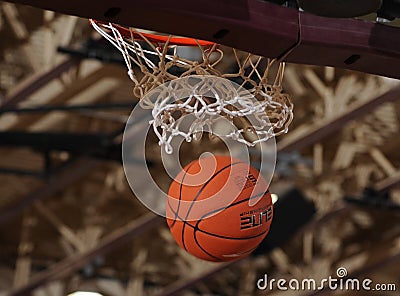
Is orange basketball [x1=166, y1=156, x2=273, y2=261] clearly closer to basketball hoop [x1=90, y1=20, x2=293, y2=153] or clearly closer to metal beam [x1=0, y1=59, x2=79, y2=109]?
basketball hoop [x1=90, y1=20, x2=293, y2=153]

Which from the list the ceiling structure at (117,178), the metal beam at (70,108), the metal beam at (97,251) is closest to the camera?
the metal beam at (70,108)

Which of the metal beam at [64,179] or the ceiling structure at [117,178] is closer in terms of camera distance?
the ceiling structure at [117,178]

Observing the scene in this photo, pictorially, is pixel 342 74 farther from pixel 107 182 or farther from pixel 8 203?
pixel 8 203

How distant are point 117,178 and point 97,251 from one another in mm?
1100

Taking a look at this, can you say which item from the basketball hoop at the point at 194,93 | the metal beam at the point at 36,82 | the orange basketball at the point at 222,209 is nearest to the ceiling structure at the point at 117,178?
the metal beam at the point at 36,82

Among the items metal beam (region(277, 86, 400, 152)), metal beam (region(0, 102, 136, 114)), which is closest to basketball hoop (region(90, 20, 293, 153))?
metal beam (region(0, 102, 136, 114))

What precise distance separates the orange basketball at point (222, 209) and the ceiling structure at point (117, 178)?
411 centimetres

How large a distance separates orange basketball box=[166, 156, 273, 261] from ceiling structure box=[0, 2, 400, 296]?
4113 mm

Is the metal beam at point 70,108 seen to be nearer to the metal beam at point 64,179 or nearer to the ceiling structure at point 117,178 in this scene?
the ceiling structure at point 117,178

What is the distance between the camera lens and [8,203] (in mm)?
12461

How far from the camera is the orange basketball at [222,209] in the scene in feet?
12.7

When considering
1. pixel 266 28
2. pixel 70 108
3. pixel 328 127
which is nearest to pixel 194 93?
pixel 266 28

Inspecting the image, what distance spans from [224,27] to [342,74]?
7.01 metres

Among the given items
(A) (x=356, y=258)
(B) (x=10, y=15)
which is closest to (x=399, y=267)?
(A) (x=356, y=258)
